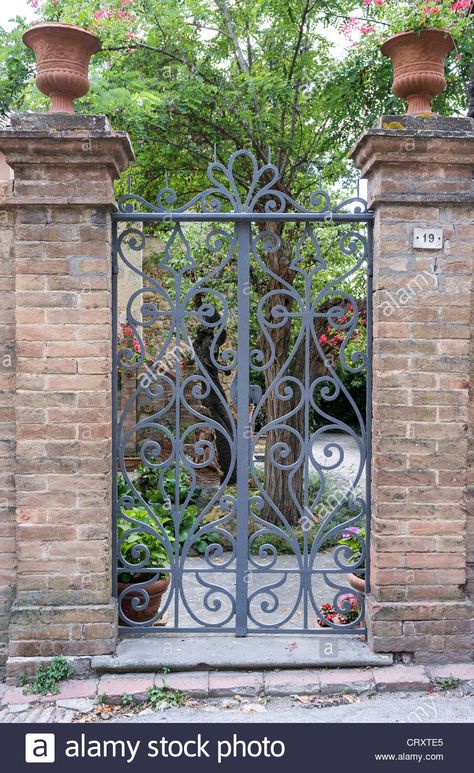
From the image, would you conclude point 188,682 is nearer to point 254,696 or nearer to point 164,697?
point 164,697

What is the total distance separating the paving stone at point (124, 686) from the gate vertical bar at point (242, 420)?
24.9 inches

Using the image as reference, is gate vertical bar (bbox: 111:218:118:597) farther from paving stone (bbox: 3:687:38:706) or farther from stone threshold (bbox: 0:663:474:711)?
paving stone (bbox: 3:687:38:706)

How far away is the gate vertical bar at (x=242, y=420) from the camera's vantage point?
13.2ft

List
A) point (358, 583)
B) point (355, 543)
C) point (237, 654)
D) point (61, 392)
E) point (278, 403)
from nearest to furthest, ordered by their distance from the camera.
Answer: point (61, 392) → point (237, 654) → point (358, 583) → point (355, 543) → point (278, 403)

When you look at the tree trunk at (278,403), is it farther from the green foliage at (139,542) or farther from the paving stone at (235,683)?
the paving stone at (235,683)

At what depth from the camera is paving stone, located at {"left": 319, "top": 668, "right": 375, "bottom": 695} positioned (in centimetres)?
368

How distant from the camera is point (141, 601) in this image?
13.9 feet

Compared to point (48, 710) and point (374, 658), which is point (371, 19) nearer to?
point (374, 658)

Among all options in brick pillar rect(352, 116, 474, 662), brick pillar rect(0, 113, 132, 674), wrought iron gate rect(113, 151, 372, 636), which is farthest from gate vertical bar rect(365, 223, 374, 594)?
brick pillar rect(0, 113, 132, 674)

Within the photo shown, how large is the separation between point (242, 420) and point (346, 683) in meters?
1.49

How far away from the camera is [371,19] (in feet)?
19.9

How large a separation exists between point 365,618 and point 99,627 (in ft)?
4.87

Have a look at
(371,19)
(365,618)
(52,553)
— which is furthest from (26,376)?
(371,19)

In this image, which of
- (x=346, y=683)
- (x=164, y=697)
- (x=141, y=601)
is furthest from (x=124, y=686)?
(x=346, y=683)
